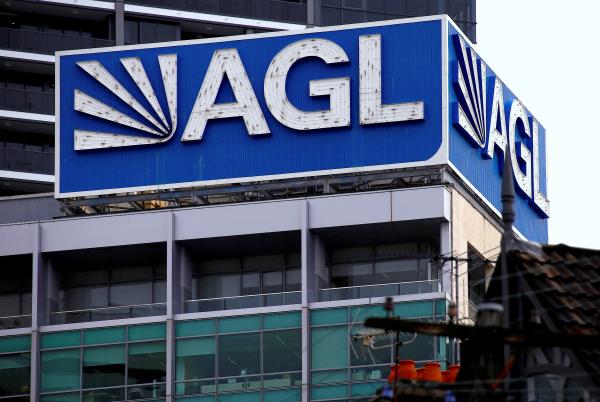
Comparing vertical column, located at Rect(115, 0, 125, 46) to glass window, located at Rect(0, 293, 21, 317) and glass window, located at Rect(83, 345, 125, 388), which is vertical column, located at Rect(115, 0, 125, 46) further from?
glass window, located at Rect(83, 345, 125, 388)

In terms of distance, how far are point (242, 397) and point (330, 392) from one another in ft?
11.5

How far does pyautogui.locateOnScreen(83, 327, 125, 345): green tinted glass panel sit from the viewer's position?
8838 cm

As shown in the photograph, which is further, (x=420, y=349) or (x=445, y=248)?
(x=445, y=248)

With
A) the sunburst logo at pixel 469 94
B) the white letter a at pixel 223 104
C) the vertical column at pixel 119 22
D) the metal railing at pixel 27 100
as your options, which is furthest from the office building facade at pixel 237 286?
the vertical column at pixel 119 22

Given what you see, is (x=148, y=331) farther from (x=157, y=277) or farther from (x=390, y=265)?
(x=390, y=265)

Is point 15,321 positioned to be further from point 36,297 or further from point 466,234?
point 466,234

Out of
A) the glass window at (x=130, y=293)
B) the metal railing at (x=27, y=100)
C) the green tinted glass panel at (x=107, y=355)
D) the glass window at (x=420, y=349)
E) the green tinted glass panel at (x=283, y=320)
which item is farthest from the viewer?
the metal railing at (x=27, y=100)

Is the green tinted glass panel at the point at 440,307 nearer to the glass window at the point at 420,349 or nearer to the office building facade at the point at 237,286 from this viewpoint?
the office building facade at the point at 237,286

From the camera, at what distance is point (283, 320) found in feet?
283

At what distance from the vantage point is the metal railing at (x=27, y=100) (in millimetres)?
122312

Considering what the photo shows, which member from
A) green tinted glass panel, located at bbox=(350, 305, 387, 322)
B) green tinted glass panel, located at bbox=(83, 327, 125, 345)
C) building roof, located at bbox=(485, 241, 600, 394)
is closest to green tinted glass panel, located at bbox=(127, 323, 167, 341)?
green tinted glass panel, located at bbox=(83, 327, 125, 345)

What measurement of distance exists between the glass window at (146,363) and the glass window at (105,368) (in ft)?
1.15

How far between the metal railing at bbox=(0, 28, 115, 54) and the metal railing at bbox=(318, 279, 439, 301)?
132ft

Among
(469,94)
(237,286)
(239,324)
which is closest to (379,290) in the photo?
(239,324)
